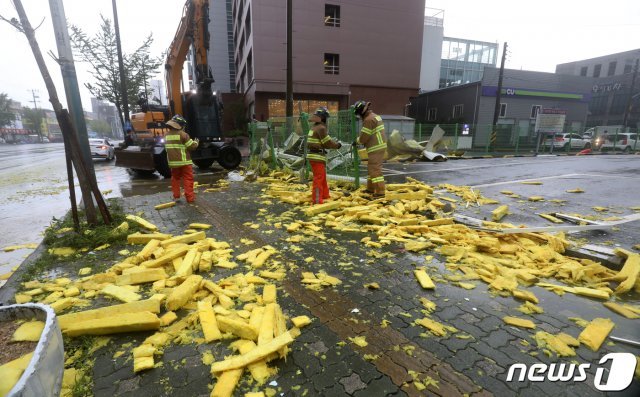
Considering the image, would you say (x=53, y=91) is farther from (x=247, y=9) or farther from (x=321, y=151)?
(x=247, y=9)

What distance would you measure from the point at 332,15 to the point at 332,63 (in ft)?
14.3

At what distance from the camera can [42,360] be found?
1.45m

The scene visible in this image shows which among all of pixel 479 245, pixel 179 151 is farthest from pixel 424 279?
pixel 179 151

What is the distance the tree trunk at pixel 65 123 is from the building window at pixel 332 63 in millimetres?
26404

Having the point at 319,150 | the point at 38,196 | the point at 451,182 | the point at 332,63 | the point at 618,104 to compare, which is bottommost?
the point at 38,196

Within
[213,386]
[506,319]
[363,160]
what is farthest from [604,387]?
[363,160]

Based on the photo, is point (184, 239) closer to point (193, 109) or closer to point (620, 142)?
point (193, 109)

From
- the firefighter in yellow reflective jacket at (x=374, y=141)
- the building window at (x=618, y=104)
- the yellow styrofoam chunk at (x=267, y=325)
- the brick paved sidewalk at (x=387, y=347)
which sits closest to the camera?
the brick paved sidewalk at (x=387, y=347)

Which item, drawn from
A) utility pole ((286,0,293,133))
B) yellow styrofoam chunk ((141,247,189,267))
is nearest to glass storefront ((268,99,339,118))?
utility pole ((286,0,293,133))

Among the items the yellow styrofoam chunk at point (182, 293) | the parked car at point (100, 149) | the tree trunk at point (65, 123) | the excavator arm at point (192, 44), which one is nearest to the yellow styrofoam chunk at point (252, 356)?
the yellow styrofoam chunk at point (182, 293)

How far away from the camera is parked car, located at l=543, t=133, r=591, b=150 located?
24.0 meters

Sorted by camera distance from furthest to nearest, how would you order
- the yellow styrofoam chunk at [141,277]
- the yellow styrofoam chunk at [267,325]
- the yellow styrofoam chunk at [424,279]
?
the yellow styrofoam chunk at [141,277] < the yellow styrofoam chunk at [424,279] < the yellow styrofoam chunk at [267,325]

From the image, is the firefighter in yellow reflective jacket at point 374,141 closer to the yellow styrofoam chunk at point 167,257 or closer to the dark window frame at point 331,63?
the yellow styrofoam chunk at point 167,257

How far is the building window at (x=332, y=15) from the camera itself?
28.0 meters
